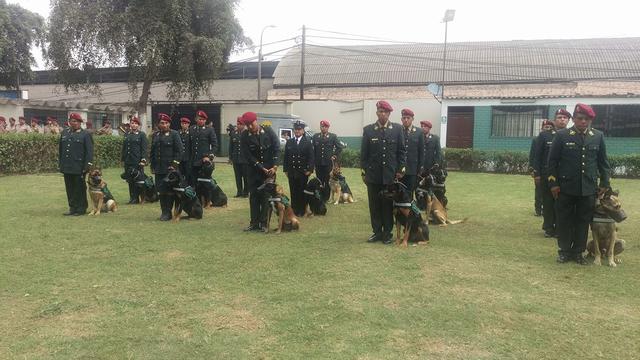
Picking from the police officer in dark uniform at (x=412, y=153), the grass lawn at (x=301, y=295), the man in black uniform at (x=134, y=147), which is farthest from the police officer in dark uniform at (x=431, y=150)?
the man in black uniform at (x=134, y=147)

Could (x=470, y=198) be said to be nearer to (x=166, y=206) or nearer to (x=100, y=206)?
(x=166, y=206)

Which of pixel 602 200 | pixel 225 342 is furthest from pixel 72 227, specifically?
pixel 602 200

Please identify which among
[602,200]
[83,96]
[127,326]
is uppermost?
[83,96]

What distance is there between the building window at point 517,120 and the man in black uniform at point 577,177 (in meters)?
16.9

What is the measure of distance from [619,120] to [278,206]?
1813 cm

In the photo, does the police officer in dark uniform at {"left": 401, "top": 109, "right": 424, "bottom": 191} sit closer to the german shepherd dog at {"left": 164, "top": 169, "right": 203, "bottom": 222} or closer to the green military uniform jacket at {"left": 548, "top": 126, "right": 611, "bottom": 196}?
the green military uniform jacket at {"left": 548, "top": 126, "right": 611, "bottom": 196}

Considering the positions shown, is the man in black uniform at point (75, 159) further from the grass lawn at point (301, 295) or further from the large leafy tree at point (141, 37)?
the large leafy tree at point (141, 37)

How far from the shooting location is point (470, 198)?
39.9 ft

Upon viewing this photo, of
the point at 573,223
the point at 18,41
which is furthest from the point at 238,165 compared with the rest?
the point at 18,41

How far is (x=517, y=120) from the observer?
22.0 meters

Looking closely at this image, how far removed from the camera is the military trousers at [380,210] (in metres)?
6.82

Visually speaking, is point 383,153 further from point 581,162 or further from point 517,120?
point 517,120

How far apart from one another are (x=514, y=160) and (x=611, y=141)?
4338mm

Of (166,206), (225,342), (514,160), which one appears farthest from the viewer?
(514,160)
